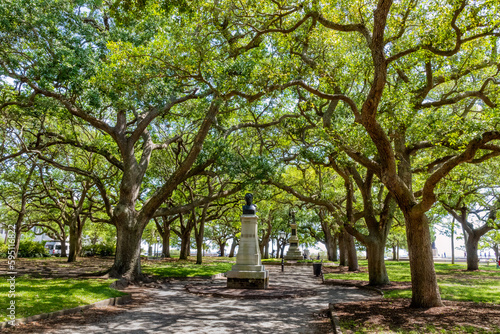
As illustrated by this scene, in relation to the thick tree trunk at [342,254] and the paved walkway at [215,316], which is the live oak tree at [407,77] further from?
the thick tree trunk at [342,254]

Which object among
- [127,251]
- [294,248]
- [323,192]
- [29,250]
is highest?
[323,192]

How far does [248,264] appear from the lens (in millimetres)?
13383

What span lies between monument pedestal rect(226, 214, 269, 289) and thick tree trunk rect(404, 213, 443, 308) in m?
6.03

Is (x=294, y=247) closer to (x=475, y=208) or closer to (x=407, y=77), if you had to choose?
(x=475, y=208)

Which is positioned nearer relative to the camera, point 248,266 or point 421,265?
point 421,265

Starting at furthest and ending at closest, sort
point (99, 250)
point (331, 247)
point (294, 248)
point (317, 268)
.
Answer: point (331, 247), point (99, 250), point (294, 248), point (317, 268)

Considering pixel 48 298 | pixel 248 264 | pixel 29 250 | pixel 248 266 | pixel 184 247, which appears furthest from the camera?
pixel 29 250

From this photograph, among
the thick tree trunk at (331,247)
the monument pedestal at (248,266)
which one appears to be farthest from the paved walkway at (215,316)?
the thick tree trunk at (331,247)

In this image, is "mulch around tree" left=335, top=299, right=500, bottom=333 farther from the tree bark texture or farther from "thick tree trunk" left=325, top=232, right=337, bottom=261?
"thick tree trunk" left=325, top=232, right=337, bottom=261

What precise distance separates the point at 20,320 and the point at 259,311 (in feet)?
17.4

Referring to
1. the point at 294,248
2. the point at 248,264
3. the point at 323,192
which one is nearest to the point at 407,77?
the point at 323,192

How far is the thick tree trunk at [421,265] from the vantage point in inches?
320

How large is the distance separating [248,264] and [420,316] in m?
7.22

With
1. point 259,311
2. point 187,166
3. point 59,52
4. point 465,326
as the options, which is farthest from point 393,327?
point 59,52
